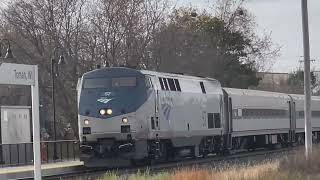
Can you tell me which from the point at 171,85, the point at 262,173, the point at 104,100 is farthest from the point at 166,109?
the point at 262,173

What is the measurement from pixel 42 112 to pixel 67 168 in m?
23.0

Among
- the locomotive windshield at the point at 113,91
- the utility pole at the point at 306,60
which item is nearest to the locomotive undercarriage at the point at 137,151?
the locomotive windshield at the point at 113,91

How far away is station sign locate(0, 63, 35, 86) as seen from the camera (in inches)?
450

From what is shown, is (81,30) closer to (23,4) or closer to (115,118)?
(23,4)

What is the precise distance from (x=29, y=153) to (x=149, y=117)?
29.8ft

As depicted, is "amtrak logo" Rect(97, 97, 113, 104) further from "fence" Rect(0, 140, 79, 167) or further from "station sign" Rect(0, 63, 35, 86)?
"station sign" Rect(0, 63, 35, 86)

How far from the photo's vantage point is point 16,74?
11812 millimetres

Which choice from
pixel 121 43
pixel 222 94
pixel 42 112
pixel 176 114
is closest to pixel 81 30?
pixel 121 43

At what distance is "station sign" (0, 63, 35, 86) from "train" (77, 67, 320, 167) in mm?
11858

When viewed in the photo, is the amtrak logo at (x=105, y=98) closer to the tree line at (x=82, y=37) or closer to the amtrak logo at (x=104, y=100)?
the amtrak logo at (x=104, y=100)

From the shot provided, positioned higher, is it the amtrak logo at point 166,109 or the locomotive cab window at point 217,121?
the amtrak logo at point 166,109

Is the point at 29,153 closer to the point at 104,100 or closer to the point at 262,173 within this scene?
the point at 104,100

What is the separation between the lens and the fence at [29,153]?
30047mm

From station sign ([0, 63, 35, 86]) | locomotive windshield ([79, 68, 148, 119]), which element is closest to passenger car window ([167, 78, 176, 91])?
locomotive windshield ([79, 68, 148, 119])
